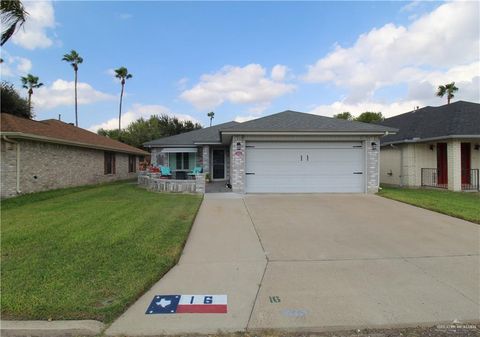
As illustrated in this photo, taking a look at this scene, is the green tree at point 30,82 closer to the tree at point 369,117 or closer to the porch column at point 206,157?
the porch column at point 206,157

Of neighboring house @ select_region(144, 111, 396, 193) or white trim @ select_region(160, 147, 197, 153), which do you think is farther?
white trim @ select_region(160, 147, 197, 153)

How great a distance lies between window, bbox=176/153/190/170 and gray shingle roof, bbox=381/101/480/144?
1264 cm

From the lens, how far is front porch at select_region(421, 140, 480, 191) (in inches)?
565

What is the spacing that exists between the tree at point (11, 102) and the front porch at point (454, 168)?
24.2 m

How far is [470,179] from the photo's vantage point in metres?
15.4

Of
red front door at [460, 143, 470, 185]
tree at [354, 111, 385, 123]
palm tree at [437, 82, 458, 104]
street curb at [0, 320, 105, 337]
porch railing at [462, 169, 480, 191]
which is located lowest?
street curb at [0, 320, 105, 337]

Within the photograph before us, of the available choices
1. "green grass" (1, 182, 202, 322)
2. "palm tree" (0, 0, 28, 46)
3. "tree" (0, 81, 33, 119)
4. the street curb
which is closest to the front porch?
"green grass" (1, 182, 202, 322)

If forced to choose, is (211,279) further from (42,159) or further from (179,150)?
(179,150)

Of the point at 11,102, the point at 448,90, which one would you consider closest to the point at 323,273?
the point at 11,102

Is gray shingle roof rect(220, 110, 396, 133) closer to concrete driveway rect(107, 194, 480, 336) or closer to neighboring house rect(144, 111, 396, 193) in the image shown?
neighboring house rect(144, 111, 396, 193)

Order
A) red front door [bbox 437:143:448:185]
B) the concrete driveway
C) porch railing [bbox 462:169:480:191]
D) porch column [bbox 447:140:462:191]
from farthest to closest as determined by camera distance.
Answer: red front door [bbox 437:143:448:185] → porch railing [bbox 462:169:480:191] → porch column [bbox 447:140:462:191] → the concrete driveway

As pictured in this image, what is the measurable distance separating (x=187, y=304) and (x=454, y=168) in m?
15.2

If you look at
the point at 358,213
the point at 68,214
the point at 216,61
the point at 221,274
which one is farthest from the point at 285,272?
the point at 216,61

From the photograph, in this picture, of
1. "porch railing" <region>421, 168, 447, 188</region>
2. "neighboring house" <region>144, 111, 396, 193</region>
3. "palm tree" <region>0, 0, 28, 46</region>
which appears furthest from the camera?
"porch railing" <region>421, 168, 447, 188</region>
